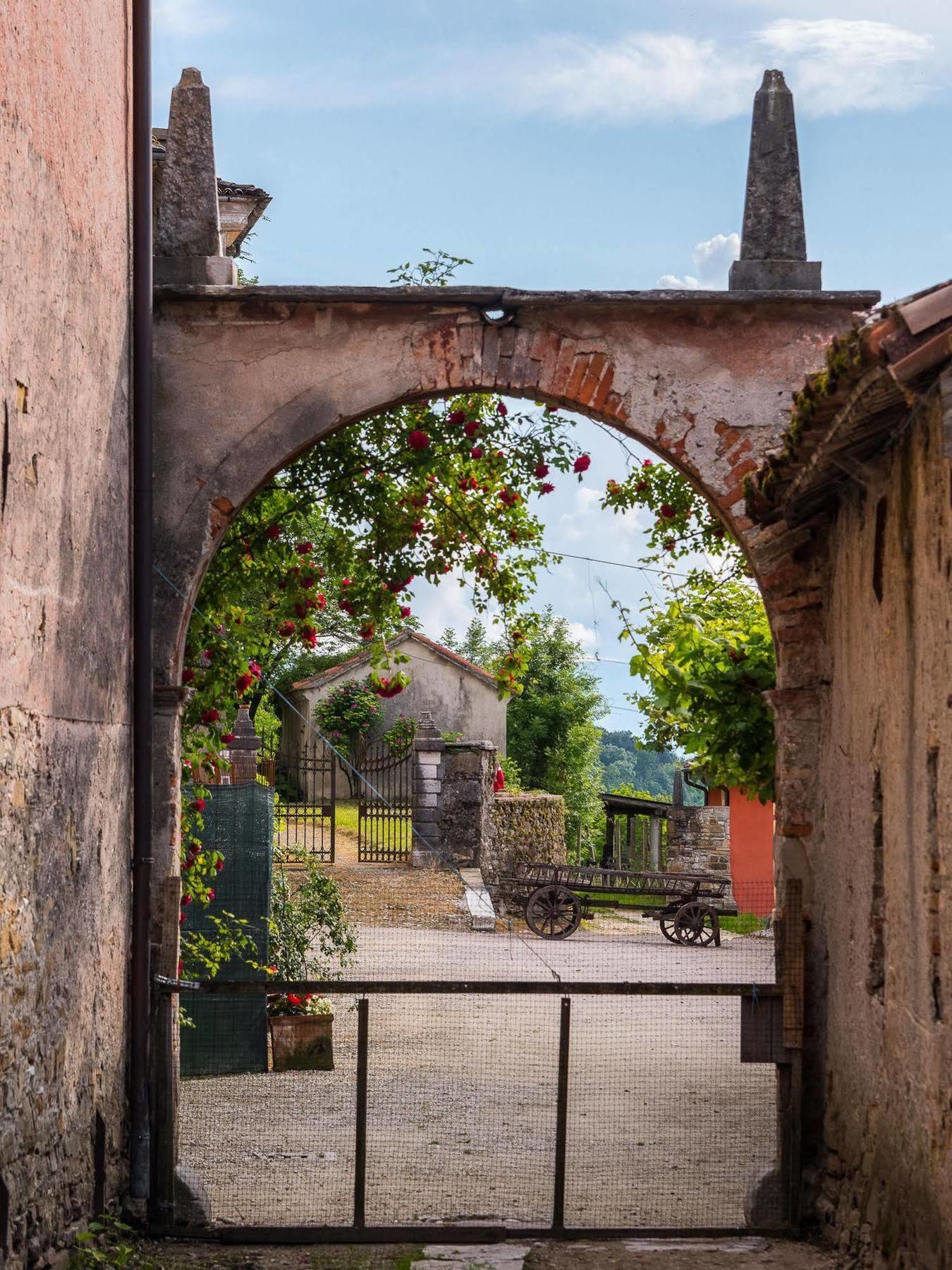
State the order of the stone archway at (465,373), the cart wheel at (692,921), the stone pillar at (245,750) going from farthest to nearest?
the stone pillar at (245,750)
the cart wheel at (692,921)
the stone archway at (465,373)

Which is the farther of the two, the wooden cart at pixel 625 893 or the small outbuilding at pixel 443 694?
the small outbuilding at pixel 443 694

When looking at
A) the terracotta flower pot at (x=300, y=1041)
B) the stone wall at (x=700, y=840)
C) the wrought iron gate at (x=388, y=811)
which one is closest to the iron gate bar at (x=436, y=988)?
the terracotta flower pot at (x=300, y=1041)

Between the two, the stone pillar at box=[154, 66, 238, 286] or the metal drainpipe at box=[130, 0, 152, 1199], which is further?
the stone pillar at box=[154, 66, 238, 286]

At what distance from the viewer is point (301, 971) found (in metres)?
10.3

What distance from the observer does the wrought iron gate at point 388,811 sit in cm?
2070

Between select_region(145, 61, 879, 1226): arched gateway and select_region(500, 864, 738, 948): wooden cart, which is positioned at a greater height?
select_region(145, 61, 879, 1226): arched gateway

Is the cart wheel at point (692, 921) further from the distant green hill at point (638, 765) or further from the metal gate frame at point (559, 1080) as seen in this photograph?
the distant green hill at point (638, 765)

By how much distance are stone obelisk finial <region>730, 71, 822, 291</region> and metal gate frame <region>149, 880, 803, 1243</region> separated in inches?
111

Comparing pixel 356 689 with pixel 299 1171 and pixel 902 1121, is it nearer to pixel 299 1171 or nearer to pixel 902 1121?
pixel 299 1171

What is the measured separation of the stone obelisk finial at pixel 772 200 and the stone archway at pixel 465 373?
0.64 ft

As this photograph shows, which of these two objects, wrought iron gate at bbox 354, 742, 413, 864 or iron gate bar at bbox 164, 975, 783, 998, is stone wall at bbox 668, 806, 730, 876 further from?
iron gate bar at bbox 164, 975, 783, 998

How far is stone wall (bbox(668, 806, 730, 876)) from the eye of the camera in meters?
22.5

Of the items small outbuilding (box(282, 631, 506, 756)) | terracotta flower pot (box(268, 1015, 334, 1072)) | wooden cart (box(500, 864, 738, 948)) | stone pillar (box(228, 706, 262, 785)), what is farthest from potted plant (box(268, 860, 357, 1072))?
small outbuilding (box(282, 631, 506, 756))

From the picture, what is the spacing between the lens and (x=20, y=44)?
447 centimetres
